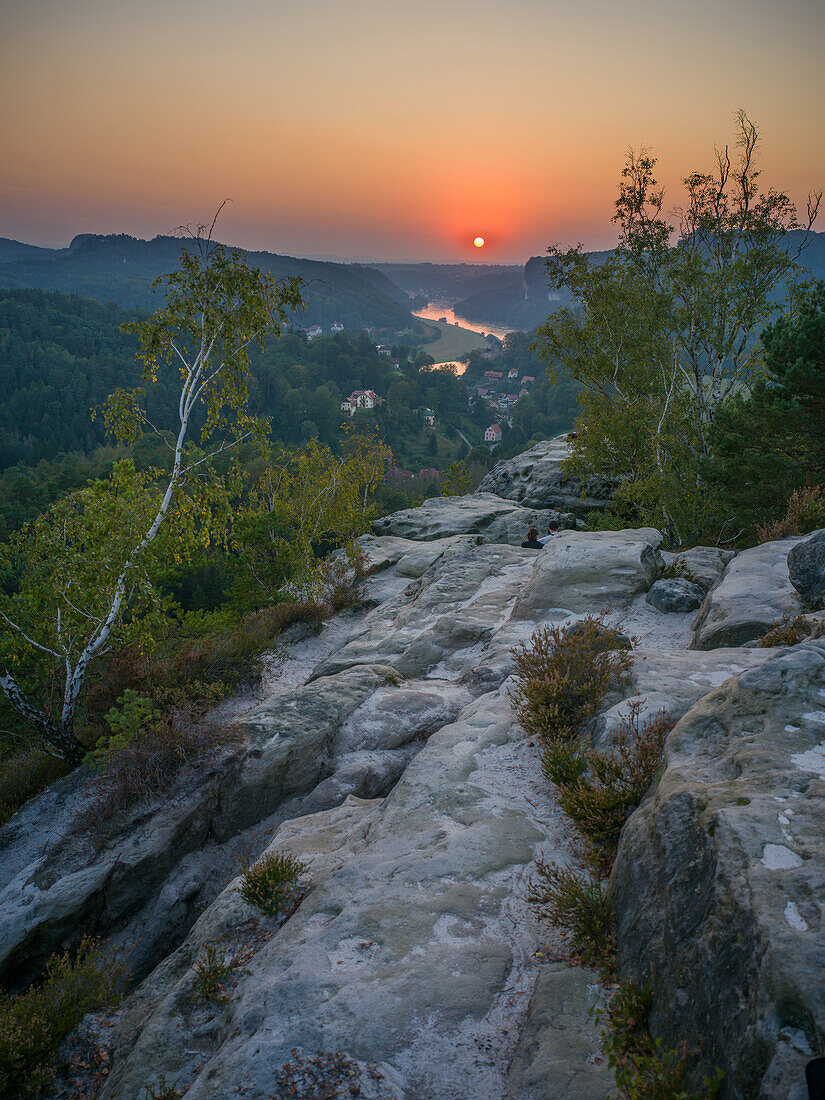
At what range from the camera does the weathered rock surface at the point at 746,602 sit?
878cm

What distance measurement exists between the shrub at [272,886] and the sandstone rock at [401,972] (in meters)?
Answer: 0.23

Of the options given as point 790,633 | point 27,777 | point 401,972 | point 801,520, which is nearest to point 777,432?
point 801,520

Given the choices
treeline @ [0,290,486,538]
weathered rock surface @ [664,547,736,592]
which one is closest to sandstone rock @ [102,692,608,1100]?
weathered rock surface @ [664,547,736,592]

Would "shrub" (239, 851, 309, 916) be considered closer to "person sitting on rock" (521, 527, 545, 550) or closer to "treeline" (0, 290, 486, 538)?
"person sitting on rock" (521, 527, 545, 550)

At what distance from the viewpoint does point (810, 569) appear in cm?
878

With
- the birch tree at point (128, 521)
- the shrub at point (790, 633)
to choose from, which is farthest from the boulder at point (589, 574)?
the birch tree at point (128, 521)

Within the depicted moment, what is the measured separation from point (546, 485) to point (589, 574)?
50.5ft

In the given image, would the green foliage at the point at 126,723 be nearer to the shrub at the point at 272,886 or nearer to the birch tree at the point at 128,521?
the birch tree at the point at 128,521

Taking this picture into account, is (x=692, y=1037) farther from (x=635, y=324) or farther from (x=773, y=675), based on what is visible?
(x=635, y=324)

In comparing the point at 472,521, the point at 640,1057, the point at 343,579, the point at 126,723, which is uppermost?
the point at 640,1057

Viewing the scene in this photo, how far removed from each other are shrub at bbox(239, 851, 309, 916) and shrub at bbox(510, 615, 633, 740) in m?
3.14

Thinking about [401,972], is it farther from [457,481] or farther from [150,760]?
[457,481]

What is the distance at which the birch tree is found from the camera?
920cm

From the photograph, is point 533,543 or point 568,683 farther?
point 533,543
